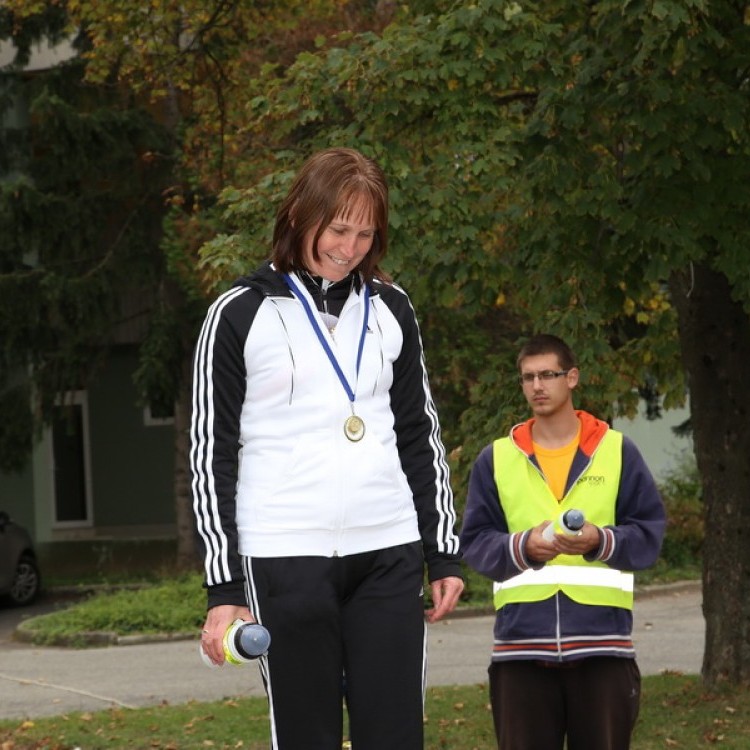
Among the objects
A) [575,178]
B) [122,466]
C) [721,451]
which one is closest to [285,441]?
[575,178]

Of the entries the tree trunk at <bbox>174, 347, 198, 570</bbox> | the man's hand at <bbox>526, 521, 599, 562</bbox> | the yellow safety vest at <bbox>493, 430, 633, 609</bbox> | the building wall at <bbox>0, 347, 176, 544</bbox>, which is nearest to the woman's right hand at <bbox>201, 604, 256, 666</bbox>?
Answer: the man's hand at <bbox>526, 521, 599, 562</bbox>

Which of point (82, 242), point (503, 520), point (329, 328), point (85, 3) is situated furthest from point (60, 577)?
point (329, 328)

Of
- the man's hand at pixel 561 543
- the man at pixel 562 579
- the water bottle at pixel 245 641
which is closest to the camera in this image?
the water bottle at pixel 245 641

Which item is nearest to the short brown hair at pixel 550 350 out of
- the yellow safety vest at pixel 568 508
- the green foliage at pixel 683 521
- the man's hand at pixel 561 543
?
the yellow safety vest at pixel 568 508

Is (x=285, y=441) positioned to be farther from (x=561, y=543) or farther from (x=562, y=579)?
(x=562, y=579)

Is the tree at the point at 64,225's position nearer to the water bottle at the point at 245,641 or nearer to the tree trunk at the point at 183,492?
the tree trunk at the point at 183,492

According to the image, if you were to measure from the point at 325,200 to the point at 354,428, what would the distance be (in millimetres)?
527

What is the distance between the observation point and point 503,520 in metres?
5.45

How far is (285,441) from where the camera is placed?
3.75 metres

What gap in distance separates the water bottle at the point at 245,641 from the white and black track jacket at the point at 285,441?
124mm

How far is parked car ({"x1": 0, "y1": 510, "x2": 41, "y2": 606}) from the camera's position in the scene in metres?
19.9

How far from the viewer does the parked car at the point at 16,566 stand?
19.9 metres

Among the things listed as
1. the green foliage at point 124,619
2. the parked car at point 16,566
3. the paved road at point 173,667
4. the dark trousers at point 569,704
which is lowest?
the paved road at point 173,667

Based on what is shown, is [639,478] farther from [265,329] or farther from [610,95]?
[610,95]
